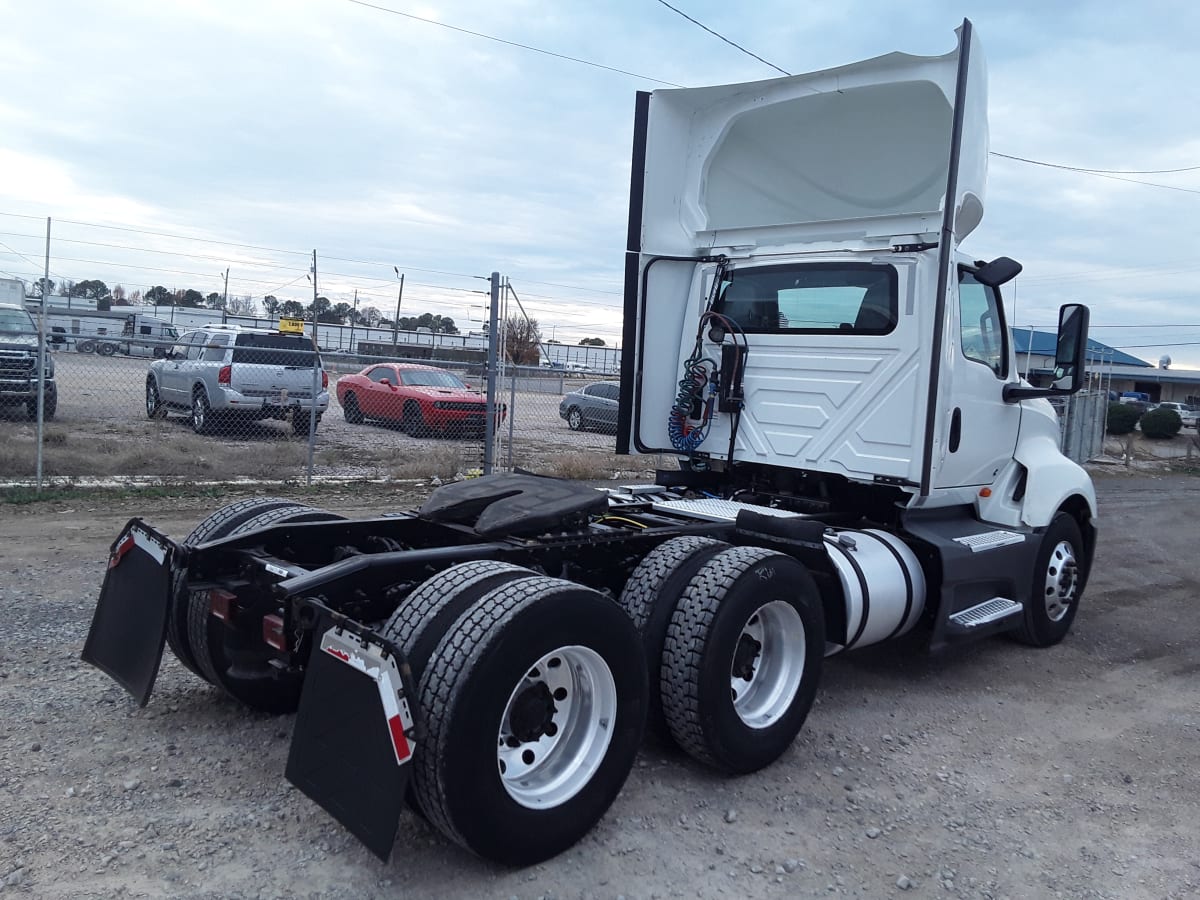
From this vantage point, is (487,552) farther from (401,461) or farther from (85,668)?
(401,461)

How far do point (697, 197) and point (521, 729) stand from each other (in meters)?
4.45

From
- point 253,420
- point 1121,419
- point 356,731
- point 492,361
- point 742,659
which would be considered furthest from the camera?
point 1121,419

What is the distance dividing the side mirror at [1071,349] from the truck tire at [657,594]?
3.03 metres

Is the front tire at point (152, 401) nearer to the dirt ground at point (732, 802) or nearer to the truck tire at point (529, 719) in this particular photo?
the dirt ground at point (732, 802)

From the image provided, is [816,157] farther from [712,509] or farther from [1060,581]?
[1060,581]

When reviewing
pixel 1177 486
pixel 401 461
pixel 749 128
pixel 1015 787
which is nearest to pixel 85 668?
pixel 1015 787

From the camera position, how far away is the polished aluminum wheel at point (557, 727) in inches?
130

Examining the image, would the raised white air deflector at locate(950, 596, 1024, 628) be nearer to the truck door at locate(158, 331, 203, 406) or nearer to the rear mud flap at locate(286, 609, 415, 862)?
the rear mud flap at locate(286, 609, 415, 862)

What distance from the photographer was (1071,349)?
5.93m

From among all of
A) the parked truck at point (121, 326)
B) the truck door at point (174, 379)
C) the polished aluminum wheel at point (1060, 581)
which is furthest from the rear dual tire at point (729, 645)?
the parked truck at point (121, 326)

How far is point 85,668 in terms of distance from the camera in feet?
16.1

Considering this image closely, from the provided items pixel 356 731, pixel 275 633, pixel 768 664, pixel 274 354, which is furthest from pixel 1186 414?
pixel 356 731

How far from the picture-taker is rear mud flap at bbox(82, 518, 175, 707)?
384 centimetres

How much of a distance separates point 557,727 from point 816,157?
14.6ft
